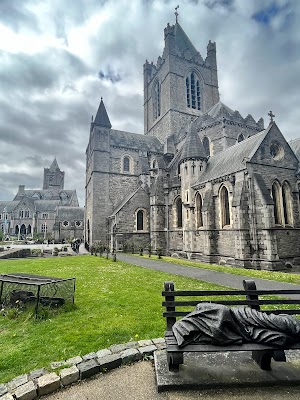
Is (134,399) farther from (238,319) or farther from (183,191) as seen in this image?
(183,191)

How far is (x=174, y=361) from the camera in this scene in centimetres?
290

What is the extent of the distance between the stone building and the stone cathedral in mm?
28692

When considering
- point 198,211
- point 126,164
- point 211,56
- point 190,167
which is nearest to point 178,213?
point 198,211

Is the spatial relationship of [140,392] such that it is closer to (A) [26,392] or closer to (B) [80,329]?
(A) [26,392]

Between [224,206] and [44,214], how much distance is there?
69191mm

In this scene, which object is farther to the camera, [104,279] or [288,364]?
[104,279]

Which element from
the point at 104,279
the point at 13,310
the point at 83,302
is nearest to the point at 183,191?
the point at 104,279

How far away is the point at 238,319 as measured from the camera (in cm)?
292

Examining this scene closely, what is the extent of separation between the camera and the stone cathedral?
621 inches

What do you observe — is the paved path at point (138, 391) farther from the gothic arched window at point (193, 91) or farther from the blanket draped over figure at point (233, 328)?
the gothic arched window at point (193, 91)

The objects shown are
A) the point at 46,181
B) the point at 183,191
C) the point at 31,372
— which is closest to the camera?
the point at 31,372

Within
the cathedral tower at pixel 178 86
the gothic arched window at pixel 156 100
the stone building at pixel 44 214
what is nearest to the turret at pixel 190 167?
the cathedral tower at pixel 178 86

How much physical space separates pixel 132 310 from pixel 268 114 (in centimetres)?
1793

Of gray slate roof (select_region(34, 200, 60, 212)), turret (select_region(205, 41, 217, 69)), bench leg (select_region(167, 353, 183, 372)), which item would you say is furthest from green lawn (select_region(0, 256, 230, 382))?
gray slate roof (select_region(34, 200, 60, 212))
